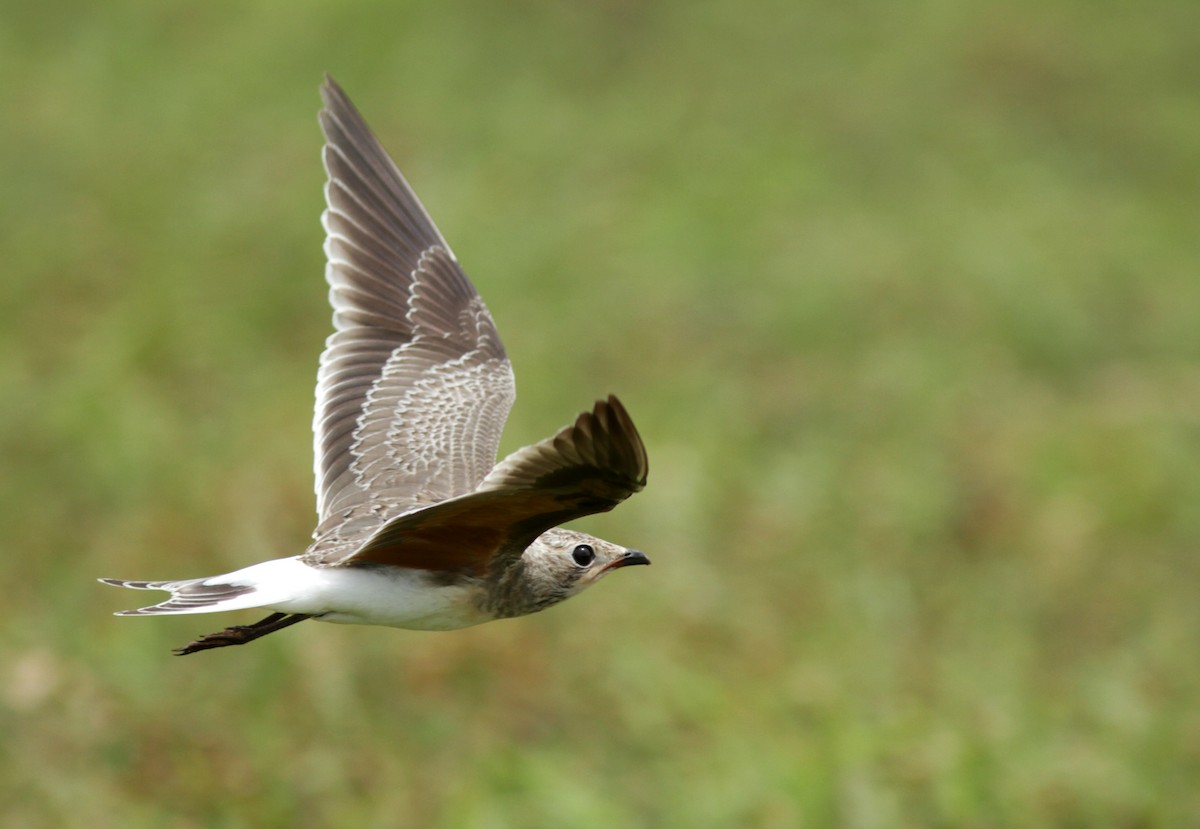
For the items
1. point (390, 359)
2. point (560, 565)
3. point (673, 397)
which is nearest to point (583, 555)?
point (560, 565)

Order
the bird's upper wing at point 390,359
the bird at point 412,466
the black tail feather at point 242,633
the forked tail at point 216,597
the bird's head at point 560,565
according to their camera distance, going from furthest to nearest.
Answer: the bird's upper wing at point 390,359 → the bird's head at point 560,565 → the black tail feather at point 242,633 → the forked tail at point 216,597 → the bird at point 412,466

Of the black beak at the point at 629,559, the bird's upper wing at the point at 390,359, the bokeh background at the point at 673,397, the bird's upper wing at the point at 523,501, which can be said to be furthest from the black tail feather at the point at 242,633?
the bokeh background at the point at 673,397

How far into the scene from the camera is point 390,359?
19.6 feet

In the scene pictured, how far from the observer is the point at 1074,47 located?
58.4 ft

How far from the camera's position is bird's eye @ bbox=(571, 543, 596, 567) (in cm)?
494

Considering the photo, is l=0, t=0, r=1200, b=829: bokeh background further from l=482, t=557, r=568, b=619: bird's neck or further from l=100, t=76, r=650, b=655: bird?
l=482, t=557, r=568, b=619: bird's neck

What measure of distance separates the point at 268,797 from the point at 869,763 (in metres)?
2.74

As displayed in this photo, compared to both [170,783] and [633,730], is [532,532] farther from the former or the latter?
[633,730]

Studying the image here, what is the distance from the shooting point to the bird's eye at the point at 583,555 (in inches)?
194

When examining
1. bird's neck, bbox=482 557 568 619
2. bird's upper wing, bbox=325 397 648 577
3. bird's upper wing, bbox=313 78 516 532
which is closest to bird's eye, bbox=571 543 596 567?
bird's neck, bbox=482 557 568 619

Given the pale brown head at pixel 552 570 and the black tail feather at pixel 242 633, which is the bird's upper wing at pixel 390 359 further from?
the pale brown head at pixel 552 570

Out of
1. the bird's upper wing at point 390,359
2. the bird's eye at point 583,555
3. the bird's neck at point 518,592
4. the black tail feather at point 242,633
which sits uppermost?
the bird's upper wing at point 390,359

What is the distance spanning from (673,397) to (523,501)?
23.1 feet

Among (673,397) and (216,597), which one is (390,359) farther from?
(673,397)
